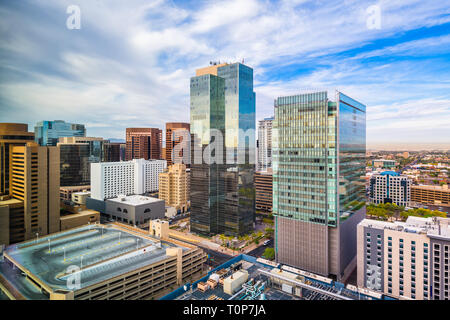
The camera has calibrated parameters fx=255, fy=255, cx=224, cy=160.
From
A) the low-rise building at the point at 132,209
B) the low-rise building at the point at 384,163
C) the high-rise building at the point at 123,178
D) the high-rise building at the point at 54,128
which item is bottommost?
the low-rise building at the point at 132,209

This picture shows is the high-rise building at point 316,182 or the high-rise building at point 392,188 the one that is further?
the high-rise building at point 392,188

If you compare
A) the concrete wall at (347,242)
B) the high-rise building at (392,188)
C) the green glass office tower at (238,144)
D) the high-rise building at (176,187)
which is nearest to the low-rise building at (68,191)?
the high-rise building at (176,187)

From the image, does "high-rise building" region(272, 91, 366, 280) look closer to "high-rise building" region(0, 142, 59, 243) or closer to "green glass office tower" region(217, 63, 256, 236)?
"green glass office tower" region(217, 63, 256, 236)

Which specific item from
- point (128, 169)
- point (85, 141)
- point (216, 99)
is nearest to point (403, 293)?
point (216, 99)

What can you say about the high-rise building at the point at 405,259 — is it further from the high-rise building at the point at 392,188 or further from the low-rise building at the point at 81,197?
the low-rise building at the point at 81,197

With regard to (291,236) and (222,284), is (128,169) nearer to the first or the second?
(291,236)
